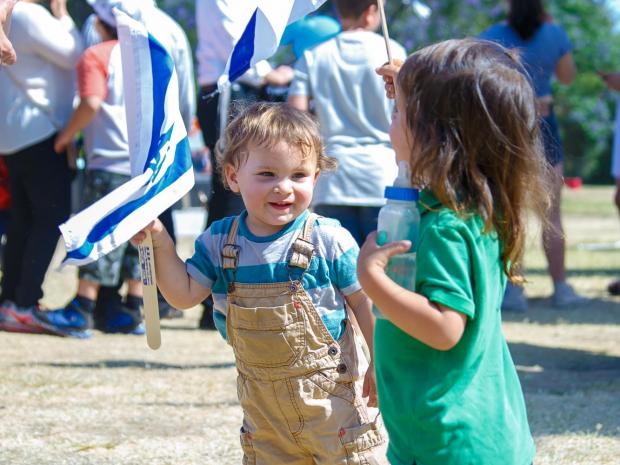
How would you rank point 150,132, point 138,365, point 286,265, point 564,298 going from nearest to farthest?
point 286,265, point 150,132, point 138,365, point 564,298

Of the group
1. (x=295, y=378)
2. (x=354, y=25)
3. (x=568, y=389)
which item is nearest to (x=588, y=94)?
(x=354, y=25)

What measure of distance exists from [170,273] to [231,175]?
321mm

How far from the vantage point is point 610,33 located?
48.0 meters

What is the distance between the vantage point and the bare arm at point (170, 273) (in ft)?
9.14

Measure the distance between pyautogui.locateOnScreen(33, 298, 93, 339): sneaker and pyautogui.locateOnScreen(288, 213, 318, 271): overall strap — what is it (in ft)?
11.6

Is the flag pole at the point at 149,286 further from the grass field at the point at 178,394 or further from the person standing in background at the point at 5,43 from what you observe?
the person standing in background at the point at 5,43

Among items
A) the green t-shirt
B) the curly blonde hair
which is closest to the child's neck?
the curly blonde hair

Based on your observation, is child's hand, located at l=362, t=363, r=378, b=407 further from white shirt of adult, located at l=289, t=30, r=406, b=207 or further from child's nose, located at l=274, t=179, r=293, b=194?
white shirt of adult, located at l=289, t=30, r=406, b=207

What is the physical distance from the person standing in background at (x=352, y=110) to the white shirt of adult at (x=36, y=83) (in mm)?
1557

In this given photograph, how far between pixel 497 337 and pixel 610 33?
158 feet

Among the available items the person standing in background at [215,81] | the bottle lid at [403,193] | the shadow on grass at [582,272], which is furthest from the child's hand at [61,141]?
the shadow on grass at [582,272]

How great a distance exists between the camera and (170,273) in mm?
2801

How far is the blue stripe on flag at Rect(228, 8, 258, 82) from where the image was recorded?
124 inches

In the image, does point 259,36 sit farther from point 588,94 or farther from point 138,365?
point 588,94
